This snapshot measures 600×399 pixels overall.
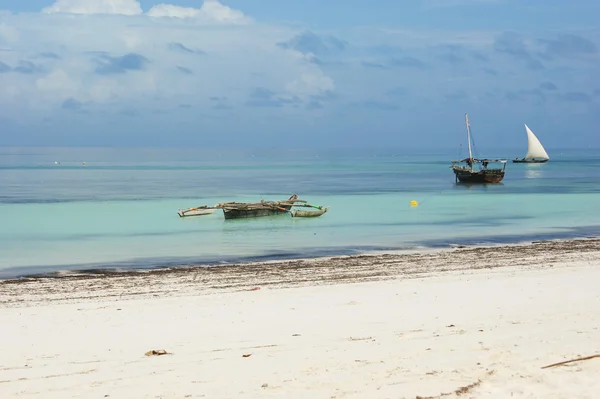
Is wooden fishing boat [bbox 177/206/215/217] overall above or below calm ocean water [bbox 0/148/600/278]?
above

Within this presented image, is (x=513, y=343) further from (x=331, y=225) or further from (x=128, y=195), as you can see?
(x=128, y=195)

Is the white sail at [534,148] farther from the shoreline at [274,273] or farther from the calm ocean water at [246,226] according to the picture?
the shoreline at [274,273]

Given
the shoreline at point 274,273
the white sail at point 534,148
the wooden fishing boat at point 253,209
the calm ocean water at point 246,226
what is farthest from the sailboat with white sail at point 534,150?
the shoreline at point 274,273

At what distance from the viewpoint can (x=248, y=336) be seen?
9766 millimetres

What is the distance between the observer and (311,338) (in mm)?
9547

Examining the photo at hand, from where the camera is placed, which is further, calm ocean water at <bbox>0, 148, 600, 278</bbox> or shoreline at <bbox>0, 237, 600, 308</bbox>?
calm ocean water at <bbox>0, 148, 600, 278</bbox>

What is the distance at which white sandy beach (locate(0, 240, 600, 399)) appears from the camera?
23.7 feet

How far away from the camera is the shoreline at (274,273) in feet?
50.0

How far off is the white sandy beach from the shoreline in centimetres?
16

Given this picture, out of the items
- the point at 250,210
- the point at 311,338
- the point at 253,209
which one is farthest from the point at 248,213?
the point at 311,338

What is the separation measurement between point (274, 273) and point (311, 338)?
8706 millimetres

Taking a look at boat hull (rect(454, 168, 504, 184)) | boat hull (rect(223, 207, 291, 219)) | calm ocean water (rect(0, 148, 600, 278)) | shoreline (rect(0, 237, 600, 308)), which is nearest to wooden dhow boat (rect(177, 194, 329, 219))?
boat hull (rect(223, 207, 291, 219))

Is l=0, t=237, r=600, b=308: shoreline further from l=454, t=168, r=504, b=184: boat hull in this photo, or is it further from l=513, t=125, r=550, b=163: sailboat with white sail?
l=513, t=125, r=550, b=163: sailboat with white sail

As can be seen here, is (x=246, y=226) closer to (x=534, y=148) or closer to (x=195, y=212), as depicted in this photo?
(x=195, y=212)
